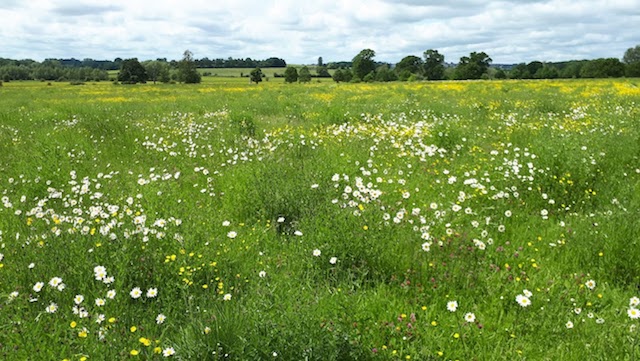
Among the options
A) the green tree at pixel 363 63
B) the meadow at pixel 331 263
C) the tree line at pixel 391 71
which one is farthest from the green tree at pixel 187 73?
the meadow at pixel 331 263

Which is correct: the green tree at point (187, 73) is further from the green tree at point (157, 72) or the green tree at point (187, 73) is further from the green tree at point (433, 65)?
the green tree at point (433, 65)

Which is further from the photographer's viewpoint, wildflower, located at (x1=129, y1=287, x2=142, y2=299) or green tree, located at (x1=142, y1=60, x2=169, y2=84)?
green tree, located at (x1=142, y1=60, x2=169, y2=84)

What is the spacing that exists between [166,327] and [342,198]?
266cm

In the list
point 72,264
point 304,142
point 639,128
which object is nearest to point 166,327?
point 72,264

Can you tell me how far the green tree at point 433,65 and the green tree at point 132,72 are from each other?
58.6 meters

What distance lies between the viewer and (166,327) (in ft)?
10.00

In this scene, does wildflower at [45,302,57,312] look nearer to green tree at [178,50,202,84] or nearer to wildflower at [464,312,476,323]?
wildflower at [464,312,476,323]

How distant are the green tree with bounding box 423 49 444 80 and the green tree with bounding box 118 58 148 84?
58609 millimetres

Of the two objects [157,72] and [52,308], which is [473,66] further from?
[52,308]

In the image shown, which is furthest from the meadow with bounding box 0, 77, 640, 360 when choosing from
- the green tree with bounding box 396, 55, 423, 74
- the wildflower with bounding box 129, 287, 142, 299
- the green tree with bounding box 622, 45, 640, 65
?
the green tree with bounding box 622, 45, 640, 65

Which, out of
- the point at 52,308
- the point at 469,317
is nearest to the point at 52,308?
the point at 52,308

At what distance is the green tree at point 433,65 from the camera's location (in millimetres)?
90188

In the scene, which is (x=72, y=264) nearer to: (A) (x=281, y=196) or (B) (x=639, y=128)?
(A) (x=281, y=196)

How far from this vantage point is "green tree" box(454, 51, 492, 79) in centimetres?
8356
